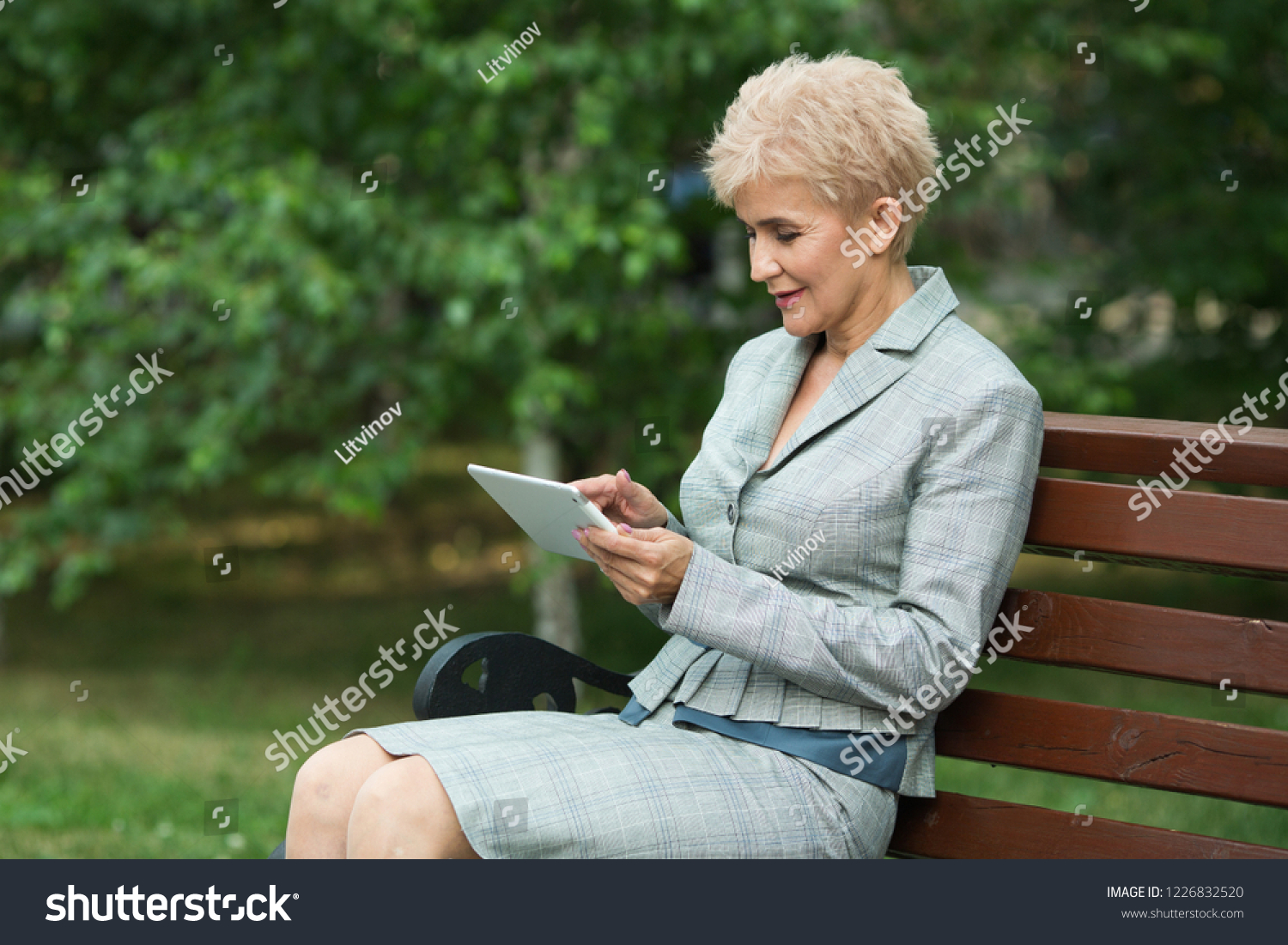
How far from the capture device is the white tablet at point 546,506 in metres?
1.94

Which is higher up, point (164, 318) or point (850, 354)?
point (164, 318)

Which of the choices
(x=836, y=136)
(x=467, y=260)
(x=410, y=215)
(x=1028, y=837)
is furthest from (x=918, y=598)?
(x=410, y=215)

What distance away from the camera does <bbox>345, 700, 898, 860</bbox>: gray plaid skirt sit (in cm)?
188

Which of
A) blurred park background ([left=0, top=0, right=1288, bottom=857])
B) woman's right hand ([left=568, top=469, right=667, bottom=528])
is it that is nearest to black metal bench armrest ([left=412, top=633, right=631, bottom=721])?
woman's right hand ([left=568, top=469, right=667, bottom=528])

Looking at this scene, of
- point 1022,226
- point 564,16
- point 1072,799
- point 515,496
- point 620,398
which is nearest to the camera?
point 515,496

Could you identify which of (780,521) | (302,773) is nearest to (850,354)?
(780,521)

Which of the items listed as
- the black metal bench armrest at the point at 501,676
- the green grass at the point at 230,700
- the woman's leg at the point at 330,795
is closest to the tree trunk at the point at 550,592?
the green grass at the point at 230,700

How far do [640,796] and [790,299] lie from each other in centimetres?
81

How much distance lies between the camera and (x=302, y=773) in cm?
210

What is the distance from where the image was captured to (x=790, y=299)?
2180 millimetres

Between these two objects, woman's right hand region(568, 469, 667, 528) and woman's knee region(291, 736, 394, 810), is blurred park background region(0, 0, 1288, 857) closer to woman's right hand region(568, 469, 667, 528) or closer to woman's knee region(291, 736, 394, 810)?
woman's knee region(291, 736, 394, 810)

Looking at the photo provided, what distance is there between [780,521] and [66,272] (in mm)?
3779

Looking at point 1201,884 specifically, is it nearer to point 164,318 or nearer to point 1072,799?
point 1072,799

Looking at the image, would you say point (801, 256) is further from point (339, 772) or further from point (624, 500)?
point (339, 772)
